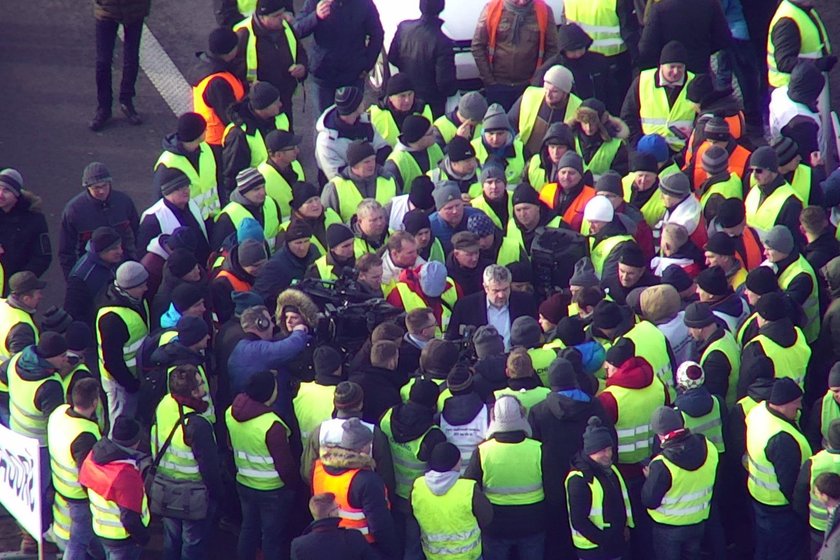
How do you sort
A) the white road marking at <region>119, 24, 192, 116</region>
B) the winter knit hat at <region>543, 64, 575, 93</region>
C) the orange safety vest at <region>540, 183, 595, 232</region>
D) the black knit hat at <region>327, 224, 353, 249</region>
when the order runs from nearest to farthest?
the black knit hat at <region>327, 224, 353, 249</region> → the orange safety vest at <region>540, 183, 595, 232</region> → the winter knit hat at <region>543, 64, 575, 93</region> → the white road marking at <region>119, 24, 192, 116</region>

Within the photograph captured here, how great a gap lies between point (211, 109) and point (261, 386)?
14.6 feet

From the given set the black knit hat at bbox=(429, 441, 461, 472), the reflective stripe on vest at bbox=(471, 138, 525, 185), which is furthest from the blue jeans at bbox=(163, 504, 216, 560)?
the reflective stripe on vest at bbox=(471, 138, 525, 185)

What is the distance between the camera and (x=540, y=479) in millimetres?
10773

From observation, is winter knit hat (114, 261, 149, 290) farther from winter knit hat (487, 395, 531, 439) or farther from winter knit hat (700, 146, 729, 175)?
winter knit hat (700, 146, 729, 175)

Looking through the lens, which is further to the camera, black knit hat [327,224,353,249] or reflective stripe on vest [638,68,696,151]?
reflective stripe on vest [638,68,696,151]

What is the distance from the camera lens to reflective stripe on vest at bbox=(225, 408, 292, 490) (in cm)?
1092

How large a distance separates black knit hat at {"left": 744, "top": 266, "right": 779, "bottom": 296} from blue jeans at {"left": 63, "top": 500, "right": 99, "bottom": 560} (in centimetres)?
491

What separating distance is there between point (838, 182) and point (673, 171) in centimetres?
132

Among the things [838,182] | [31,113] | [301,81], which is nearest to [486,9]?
[301,81]

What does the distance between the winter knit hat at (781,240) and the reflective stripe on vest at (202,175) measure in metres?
4.55

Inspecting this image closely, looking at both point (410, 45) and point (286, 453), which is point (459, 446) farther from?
point (410, 45)

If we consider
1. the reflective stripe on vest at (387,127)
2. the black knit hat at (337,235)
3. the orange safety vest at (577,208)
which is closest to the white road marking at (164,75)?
the reflective stripe on vest at (387,127)

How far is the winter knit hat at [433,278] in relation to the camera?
40.4 ft

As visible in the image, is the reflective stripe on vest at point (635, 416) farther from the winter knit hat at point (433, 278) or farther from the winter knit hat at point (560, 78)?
the winter knit hat at point (560, 78)
